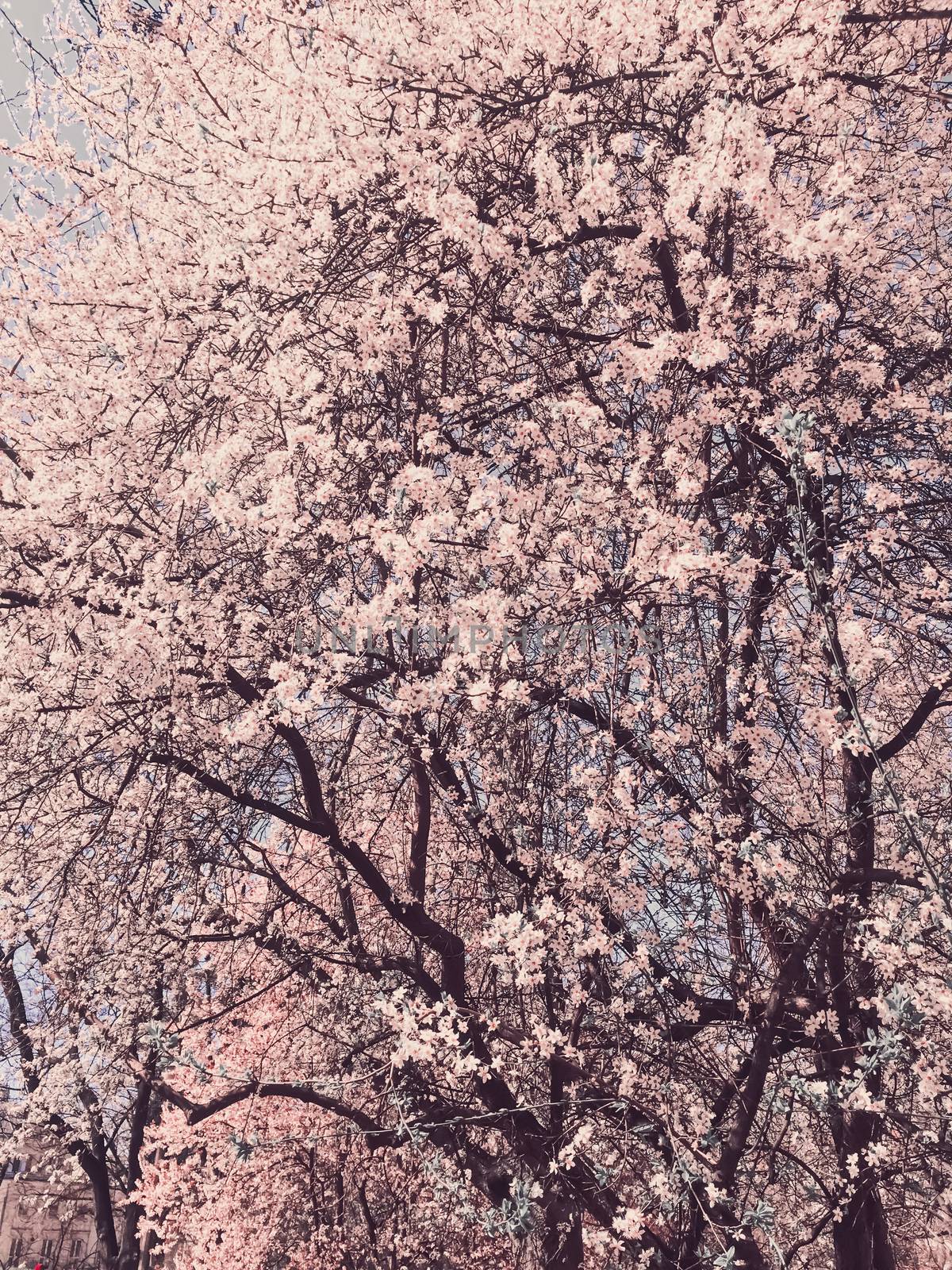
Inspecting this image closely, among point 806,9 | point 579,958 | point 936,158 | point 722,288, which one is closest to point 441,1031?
point 579,958

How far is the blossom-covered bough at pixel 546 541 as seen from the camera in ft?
15.2

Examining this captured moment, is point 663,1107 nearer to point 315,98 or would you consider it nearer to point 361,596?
Result: point 361,596

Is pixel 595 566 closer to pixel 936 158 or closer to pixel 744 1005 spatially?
pixel 744 1005

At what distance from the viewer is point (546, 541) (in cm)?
517

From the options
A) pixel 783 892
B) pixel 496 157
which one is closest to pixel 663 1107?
pixel 783 892

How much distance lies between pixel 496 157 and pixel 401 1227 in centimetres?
1002

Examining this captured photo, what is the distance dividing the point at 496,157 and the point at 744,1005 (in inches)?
191

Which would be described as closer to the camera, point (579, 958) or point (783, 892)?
point (783, 892)

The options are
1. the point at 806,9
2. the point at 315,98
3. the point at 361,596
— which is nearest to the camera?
the point at 806,9

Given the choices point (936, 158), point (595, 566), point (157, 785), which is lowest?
point (157, 785)

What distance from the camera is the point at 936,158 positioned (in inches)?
216

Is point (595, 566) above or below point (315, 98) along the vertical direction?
below

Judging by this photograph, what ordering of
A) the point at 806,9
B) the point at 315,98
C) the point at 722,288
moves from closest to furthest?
1. the point at 806,9
2. the point at 722,288
3. the point at 315,98

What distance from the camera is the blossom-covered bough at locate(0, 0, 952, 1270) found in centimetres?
464
